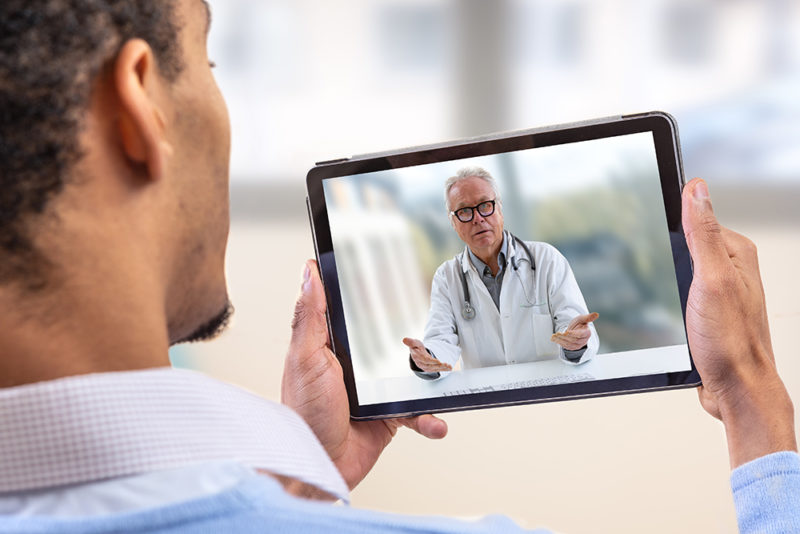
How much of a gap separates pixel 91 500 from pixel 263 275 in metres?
0.92

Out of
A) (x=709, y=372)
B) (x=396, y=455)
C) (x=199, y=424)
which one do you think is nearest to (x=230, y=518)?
(x=199, y=424)

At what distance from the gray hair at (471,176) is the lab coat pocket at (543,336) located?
4.8 inches

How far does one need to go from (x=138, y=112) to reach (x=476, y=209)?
0.42m

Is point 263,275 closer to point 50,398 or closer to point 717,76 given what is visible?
Answer: point 717,76

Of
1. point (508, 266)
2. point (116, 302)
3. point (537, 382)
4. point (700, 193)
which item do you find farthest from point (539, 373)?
point (116, 302)

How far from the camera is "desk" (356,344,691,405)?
0.69 meters

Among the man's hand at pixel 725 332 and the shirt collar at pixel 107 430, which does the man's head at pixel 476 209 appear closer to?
the man's hand at pixel 725 332

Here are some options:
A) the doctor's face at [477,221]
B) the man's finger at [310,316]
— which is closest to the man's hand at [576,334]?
the doctor's face at [477,221]

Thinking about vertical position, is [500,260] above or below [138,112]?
below

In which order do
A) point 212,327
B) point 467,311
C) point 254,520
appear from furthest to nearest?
point 467,311, point 212,327, point 254,520

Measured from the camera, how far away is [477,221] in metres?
0.73

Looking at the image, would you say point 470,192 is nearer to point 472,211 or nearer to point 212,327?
point 472,211

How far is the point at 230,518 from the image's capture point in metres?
0.33

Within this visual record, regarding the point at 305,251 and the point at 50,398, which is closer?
the point at 50,398
